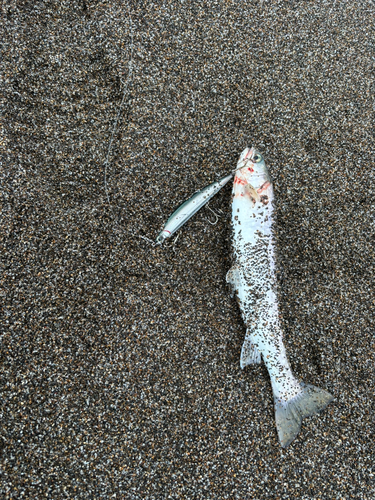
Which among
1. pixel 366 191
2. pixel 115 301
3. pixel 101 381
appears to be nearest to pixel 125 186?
pixel 115 301

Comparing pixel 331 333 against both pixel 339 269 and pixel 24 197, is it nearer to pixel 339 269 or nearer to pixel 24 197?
pixel 339 269

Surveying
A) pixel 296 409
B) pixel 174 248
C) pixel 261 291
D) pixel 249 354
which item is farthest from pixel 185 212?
pixel 296 409

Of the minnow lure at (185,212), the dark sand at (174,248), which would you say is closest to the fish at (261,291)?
the dark sand at (174,248)

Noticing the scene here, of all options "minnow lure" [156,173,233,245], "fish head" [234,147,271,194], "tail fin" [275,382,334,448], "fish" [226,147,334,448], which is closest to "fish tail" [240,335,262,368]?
"fish" [226,147,334,448]

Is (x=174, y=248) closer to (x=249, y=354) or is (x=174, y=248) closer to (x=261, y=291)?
(x=261, y=291)

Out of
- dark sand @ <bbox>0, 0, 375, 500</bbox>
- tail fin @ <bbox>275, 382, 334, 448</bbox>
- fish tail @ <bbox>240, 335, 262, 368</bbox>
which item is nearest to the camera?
dark sand @ <bbox>0, 0, 375, 500</bbox>

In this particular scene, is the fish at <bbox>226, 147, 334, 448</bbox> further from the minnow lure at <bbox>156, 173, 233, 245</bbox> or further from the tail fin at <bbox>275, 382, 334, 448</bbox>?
the minnow lure at <bbox>156, 173, 233, 245</bbox>
